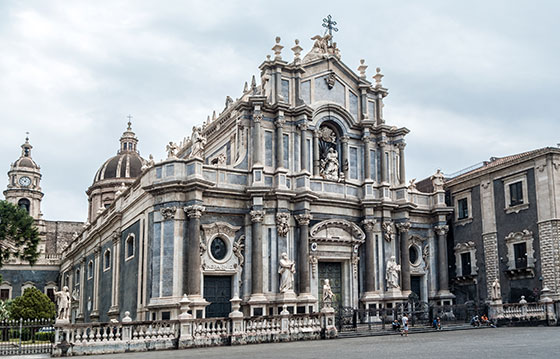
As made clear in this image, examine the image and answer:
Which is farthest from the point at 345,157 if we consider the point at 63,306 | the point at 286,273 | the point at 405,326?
the point at 63,306

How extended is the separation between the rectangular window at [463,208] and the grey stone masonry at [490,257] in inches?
102

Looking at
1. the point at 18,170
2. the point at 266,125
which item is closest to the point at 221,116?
the point at 266,125

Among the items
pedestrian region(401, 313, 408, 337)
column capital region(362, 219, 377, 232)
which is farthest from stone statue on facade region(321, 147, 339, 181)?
pedestrian region(401, 313, 408, 337)

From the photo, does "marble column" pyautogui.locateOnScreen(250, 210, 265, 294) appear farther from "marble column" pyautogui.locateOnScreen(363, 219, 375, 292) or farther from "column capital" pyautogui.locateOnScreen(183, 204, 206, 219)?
Answer: "marble column" pyautogui.locateOnScreen(363, 219, 375, 292)

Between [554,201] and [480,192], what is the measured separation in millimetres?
5550

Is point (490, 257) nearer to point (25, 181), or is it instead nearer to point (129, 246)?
point (129, 246)

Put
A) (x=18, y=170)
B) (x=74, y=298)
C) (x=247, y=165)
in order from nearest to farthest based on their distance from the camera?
(x=247, y=165)
(x=74, y=298)
(x=18, y=170)

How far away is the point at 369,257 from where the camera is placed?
35.2 m

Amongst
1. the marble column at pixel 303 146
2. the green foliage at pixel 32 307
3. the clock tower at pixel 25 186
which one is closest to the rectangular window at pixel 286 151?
the marble column at pixel 303 146

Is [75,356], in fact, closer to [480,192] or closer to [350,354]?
[350,354]

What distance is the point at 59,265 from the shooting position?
62.8 m

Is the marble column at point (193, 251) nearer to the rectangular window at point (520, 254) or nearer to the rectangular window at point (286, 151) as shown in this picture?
the rectangular window at point (286, 151)

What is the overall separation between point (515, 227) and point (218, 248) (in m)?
16.7

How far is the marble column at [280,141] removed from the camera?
3325 cm
